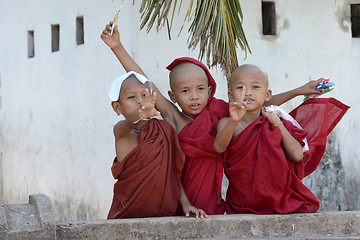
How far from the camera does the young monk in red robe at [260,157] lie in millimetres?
3447

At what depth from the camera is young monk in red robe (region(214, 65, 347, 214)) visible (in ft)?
11.3

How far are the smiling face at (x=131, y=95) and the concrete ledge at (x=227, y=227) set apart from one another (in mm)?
690

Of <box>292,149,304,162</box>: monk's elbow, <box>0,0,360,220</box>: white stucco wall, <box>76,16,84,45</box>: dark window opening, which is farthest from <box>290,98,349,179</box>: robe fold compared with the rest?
<box>76,16,84,45</box>: dark window opening

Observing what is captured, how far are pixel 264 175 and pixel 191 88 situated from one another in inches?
25.6

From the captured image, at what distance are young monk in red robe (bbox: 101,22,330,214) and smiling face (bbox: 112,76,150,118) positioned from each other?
0.97 feet

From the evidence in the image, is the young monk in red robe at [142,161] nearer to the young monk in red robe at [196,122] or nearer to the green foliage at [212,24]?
the young monk in red robe at [196,122]

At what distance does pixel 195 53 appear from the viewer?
293 inches

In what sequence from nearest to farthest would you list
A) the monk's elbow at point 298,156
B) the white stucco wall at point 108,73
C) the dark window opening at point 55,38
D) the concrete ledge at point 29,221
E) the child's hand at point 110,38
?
1. the concrete ledge at point 29,221
2. the monk's elbow at point 298,156
3. the child's hand at point 110,38
4. the white stucco wall at point 108,73
5. the dark window opening at point 55,38

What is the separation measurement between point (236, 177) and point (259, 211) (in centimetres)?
23

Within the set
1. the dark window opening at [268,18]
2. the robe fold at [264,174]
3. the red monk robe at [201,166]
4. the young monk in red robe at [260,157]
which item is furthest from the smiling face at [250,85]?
the dark window opening at [268,18]

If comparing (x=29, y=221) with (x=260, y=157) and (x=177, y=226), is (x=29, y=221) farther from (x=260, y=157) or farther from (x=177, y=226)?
(x=260, y=157)

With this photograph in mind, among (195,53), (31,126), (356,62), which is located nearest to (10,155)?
(31,126)

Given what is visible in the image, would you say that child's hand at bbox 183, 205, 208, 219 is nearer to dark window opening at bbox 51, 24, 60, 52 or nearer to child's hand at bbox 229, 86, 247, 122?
child's hand at bbox 229, 86, 247, 122

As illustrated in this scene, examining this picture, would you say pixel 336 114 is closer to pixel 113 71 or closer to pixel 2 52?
pixel 113 71
